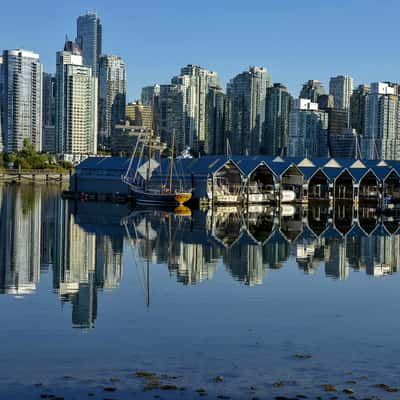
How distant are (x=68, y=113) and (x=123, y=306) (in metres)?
166

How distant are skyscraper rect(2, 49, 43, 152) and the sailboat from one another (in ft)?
354

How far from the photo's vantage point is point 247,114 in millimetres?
187375

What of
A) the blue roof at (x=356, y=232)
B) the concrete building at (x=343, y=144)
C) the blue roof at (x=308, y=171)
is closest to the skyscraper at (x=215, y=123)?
the concrete building at (x=343, y=144)

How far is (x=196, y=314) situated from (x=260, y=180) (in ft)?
181

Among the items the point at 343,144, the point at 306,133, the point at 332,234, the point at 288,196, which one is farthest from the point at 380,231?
the point at 343,144

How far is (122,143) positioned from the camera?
18912 cm

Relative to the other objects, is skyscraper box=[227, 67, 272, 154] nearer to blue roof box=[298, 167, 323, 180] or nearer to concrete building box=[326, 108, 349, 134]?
concrete building box=[326, 108, 349, 134]

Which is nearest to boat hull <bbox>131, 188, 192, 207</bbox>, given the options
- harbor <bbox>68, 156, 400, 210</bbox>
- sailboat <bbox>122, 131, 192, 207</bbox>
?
sailboat <bbox>122, 131, 192, 207</bbox>

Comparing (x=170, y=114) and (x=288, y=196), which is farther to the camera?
(x=170, y=114)

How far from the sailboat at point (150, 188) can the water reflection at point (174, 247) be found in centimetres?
838

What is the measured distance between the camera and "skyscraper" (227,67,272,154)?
182875 mm

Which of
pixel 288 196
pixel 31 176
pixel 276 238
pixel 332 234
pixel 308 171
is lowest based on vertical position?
pixel 276 238

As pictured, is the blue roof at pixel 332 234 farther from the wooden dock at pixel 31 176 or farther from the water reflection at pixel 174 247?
the wooden dock at pixel 31 176

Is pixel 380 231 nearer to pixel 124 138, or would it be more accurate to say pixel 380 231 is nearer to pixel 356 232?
pixel 356 232
